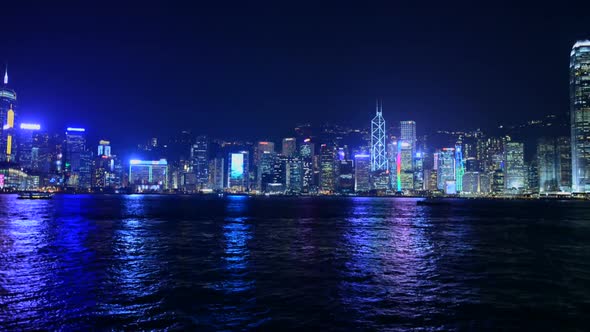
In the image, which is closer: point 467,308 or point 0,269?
point 467,308

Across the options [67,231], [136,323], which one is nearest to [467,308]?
[136,323]

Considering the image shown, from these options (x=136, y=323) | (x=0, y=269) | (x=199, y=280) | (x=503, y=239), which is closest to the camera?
(x=136, y=323)

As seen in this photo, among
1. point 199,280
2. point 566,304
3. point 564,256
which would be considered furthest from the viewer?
point 564,256

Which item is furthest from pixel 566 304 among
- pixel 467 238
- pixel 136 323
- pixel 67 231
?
pixel 67 231

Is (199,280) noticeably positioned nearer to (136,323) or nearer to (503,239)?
(136,323)

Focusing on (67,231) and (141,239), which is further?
(67,231)

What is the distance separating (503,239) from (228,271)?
108 ft

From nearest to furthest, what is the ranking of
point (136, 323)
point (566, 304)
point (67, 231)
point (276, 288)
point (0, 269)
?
1. point (136, 323)
2. point (566, 304)
3. point (276, 288)
4. point (0, 269)
5. point (67, 231)

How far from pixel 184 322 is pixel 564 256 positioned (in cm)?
3066

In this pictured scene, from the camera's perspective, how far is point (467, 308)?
18125 mm

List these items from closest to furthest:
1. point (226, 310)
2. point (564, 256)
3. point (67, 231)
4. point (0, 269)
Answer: point (226, 310) < point (0, 269) < point (564, 256) < point (67, 231)

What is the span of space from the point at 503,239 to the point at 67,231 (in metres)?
47.9

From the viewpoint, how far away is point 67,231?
49.1m

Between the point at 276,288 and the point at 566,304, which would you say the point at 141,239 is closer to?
the point at 276,288
